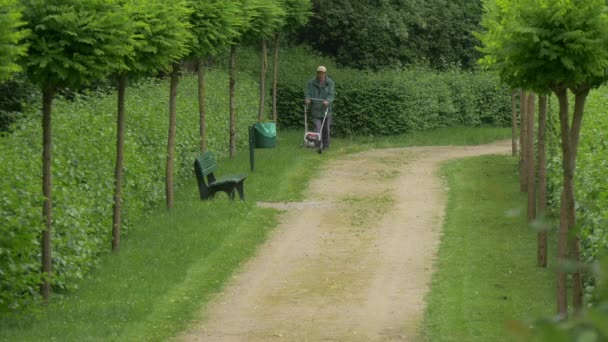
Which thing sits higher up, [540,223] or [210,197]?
[540,223]

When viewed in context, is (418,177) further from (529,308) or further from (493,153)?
(529,308)


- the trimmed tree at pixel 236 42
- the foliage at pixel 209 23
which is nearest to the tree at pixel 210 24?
the foliage at pixel 209 23

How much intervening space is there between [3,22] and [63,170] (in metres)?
4.90

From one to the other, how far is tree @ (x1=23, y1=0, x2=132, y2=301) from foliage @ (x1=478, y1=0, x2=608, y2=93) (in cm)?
343

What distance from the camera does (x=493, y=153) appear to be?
25.2m

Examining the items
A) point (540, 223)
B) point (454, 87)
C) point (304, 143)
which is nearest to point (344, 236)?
point (304, 143)

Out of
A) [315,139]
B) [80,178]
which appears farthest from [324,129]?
[80,178]

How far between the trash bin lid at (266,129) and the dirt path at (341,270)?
9.01 ft

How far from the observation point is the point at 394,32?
112 ft

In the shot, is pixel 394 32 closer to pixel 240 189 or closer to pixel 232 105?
pixel 232 105

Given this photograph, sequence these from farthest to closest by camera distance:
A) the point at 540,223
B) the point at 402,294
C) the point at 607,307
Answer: the point at 402,294 → the point at 540,223 → the point at 607,307

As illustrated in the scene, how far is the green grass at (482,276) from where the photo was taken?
990 centimetres

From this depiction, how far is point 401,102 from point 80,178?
17354 mm

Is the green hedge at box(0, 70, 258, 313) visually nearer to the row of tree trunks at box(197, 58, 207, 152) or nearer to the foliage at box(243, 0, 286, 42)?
the row of tree trunks at box(197, 58, 207, 152)
